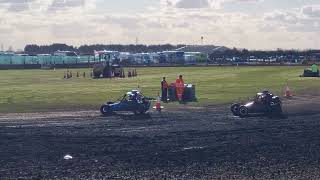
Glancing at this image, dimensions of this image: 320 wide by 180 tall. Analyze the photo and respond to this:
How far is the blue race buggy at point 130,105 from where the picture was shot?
35969 millimetres

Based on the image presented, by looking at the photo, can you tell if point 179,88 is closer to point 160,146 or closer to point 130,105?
point 130,105

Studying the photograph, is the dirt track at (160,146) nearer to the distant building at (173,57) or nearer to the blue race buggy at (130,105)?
the blue race buggy at (130,105)

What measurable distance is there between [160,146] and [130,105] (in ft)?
33.6

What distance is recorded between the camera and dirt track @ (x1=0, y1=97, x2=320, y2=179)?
837 inches

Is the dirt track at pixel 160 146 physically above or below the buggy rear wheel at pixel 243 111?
below

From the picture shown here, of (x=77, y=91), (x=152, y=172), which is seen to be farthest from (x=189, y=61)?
(x=152, y=172)

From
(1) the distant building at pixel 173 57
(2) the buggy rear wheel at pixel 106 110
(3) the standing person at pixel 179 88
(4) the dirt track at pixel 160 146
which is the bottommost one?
(1) the distant building at pixel 173 57

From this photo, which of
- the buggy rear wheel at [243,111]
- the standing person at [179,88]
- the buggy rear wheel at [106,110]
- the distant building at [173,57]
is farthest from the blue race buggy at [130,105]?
the distant building at [173,57]

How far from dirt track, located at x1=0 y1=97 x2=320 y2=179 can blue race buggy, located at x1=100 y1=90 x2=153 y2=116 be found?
0.47 meters

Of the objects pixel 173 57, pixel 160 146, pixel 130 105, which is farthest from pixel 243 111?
pixel 173 57

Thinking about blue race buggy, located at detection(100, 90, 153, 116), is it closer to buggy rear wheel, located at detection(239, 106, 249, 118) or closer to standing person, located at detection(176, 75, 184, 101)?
buggy rear wheel, located at detection(239, 106, 249, 118)

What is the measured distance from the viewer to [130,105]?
35969mm

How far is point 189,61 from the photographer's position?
14675 centimetres

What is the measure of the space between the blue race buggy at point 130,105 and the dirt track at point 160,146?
47cm
